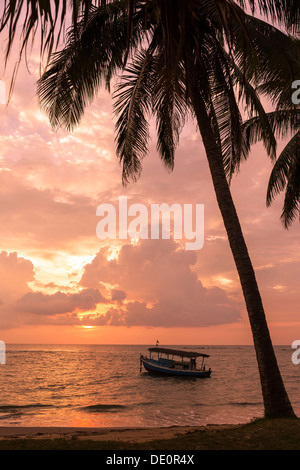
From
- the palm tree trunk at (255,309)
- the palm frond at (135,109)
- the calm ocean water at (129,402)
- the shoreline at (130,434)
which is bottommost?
the calm ocean water at (129,402)

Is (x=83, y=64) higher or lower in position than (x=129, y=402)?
higher

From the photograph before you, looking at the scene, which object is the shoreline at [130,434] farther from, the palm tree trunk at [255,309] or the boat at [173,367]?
the boat at [173,367]

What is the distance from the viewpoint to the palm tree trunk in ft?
31.9

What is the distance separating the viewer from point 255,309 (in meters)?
9.84

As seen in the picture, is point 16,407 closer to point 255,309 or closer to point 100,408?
point 100,408

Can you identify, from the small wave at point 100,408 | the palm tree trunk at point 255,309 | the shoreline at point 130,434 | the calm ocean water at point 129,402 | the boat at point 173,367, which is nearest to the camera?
the palm tree trunk at point 255,309

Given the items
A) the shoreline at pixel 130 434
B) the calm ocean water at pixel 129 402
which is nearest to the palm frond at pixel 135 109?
the shoreline at pixel 130 434

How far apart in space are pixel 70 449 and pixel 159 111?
28.9 feet

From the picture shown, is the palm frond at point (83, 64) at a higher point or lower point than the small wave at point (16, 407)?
higher

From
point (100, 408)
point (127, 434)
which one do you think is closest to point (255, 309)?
point (127, 434)

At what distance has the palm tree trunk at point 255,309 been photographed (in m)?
9.71

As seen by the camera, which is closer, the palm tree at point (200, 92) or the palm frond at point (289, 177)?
the palm tree at point (200, 92)

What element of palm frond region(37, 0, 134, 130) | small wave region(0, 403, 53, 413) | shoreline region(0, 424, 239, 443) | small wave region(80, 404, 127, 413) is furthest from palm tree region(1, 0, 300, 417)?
small wave region(0, 403, 53, 413)

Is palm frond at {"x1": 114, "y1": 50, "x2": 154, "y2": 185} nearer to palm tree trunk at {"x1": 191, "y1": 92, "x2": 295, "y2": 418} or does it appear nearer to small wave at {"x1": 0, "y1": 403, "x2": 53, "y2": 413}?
palm tree trunk at {"x1": 191, "y1": 92, "x2": 295, "y2": 418}
